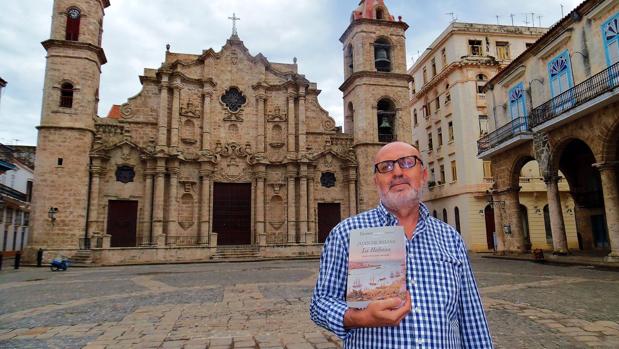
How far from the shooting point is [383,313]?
1.67 meters

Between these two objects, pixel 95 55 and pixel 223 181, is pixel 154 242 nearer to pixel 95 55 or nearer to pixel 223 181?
pixel 223 181

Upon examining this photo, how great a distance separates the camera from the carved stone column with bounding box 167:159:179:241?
2441 centimetres

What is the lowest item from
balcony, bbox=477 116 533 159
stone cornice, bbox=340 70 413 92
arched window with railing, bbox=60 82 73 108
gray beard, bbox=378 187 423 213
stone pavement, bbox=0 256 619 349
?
stone pavement, bbox=0 256 619 349

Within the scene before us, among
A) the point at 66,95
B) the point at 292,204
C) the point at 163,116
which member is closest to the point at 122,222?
the point at 163,116

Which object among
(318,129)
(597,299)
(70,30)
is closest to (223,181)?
(318,129)

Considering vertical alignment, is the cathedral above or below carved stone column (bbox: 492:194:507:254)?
above

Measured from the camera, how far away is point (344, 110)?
30.3 m

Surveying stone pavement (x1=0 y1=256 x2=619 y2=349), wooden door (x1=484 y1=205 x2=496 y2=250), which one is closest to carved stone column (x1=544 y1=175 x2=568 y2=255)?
stone pavement (x1=0 y1=256 x2=619 y2=349)

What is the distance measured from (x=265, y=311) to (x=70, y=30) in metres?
24.3

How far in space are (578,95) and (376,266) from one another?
686 inches

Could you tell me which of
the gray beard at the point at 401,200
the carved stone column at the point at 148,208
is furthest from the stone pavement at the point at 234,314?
the carved stone column at the point at 148,208

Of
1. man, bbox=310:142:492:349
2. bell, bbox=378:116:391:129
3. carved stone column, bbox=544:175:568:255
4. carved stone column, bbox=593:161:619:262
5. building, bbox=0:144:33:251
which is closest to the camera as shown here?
man, bbox=310:142:492:349

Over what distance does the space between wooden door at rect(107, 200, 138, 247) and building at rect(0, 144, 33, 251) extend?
10410mm

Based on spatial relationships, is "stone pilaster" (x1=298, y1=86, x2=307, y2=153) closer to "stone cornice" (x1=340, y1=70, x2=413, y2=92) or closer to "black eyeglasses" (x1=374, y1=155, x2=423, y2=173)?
"stone cornice" (x1=340, y1=70, x2=413, y2=92)
